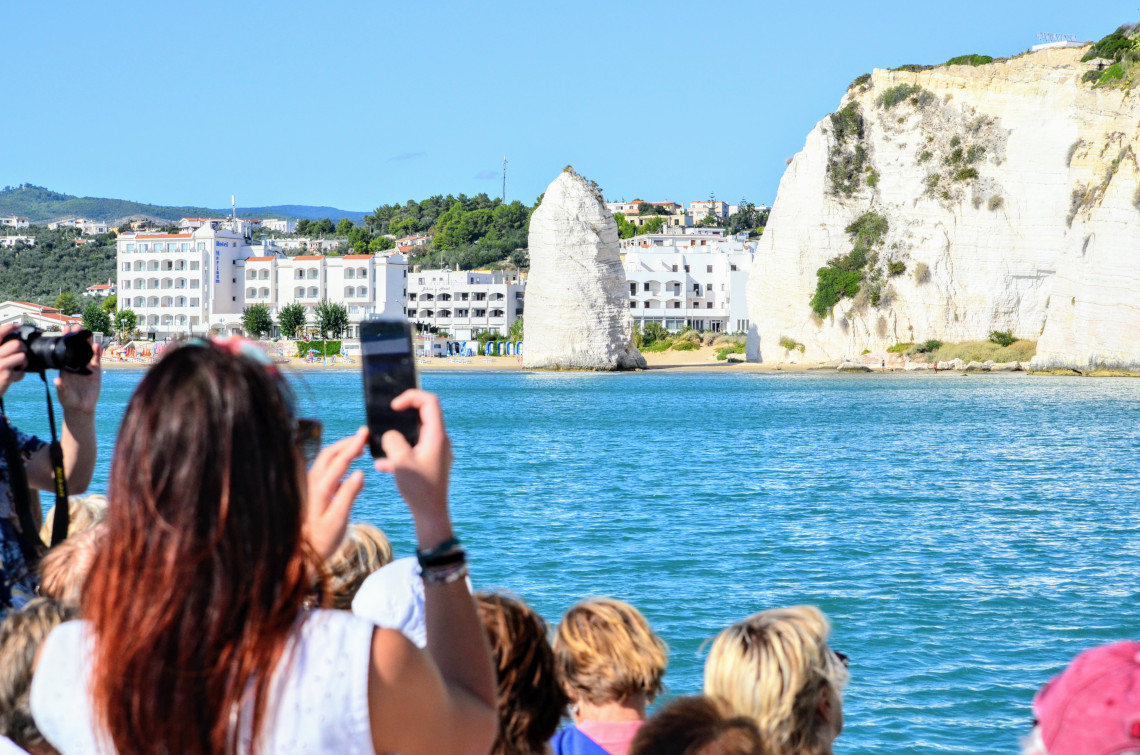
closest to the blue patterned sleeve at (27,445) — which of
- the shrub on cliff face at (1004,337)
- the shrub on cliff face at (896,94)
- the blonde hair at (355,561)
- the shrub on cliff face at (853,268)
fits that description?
the blonde hair at (355,561)

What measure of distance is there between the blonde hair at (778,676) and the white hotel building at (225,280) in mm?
88120

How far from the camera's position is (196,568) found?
5.68 feet

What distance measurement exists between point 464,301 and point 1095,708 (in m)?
93.8

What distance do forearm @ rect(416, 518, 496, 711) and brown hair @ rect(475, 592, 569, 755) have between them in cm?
74

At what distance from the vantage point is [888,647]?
9.80 metres

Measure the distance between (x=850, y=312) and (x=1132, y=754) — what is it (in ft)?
209

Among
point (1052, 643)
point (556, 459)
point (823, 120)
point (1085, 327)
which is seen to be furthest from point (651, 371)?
point (1052, 643)

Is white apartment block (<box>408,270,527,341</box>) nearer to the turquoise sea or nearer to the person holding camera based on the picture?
the turquoise sea

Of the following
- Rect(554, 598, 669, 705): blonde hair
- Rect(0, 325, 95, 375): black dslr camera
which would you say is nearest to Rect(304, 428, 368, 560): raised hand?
Rect(554, 598, 669, 705): blonde hair

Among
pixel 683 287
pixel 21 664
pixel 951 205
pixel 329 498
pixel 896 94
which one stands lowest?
pixel 21 664

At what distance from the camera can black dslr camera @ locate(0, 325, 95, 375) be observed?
334cm

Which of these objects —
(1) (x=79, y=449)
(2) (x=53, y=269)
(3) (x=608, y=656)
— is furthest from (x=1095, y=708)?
(2) (x=53, y=269)

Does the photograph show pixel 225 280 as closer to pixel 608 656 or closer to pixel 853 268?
pixel 853 268

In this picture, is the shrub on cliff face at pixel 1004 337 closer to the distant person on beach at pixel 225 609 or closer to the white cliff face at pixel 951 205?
the white cliff face at pixel 951 205
